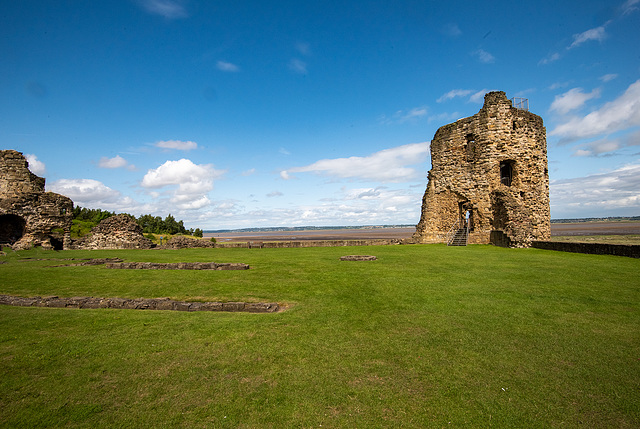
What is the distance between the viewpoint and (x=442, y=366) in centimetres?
419

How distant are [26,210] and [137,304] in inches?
931

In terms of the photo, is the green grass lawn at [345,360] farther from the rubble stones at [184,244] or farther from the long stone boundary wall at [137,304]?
the rubble stones at [184,244]

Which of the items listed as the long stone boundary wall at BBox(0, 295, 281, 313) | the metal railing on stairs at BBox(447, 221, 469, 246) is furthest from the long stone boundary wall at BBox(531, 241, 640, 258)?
the long stone boundary wall at BBox(0, 295, 281, 313)

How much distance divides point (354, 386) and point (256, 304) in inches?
141

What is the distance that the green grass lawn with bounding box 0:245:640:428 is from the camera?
3305 millimetres

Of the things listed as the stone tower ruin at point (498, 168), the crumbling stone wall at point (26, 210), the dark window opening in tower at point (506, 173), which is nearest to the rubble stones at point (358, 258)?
the stone tower ruin at point (498, 168)

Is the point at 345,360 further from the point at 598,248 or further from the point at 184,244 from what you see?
the point at 184,244

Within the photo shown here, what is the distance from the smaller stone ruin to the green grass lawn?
61.4 ft

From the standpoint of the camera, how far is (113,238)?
971 inches

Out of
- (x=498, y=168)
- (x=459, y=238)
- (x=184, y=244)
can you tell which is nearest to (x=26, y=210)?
(x=184, y=244)

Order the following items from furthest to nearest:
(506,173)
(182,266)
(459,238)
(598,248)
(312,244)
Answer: (506,173) < (312,244) < (459,238) < (598,248) < (182,266)

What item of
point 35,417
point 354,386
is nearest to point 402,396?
point 354,386

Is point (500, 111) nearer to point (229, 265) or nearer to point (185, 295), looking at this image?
point (229, 265)

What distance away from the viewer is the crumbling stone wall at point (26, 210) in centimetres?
2311
